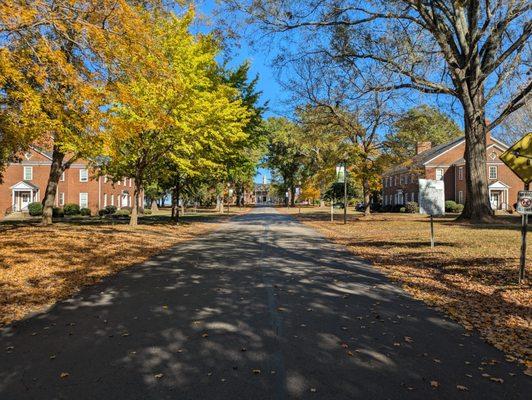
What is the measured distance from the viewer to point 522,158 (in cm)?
810

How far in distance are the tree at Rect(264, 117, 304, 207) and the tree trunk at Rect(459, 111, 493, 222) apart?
2048 inches

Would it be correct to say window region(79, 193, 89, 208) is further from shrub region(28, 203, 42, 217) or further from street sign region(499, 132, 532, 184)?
street sign region(499, 132, 532, 184)

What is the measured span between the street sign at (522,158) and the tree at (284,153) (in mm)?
65450

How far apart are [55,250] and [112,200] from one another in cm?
4956

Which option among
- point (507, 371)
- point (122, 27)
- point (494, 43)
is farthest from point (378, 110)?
point (507, 371)

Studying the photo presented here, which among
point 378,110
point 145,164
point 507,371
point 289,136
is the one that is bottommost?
point 507,371

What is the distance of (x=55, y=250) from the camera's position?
1235cm

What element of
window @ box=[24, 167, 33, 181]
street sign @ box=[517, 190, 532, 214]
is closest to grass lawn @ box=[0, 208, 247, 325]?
street sign @ box=[517, 190, 532, 214]

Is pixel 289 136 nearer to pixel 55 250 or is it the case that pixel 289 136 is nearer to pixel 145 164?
pixel 145 164

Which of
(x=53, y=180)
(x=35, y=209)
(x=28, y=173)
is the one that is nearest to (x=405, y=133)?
(x=53, y=180)

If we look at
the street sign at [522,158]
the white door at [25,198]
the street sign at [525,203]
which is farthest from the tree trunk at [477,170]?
the white door at [25,198]

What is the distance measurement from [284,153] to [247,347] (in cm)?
7716

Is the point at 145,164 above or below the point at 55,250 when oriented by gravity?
above

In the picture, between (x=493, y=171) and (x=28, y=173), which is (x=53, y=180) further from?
(x=493, y=171)
